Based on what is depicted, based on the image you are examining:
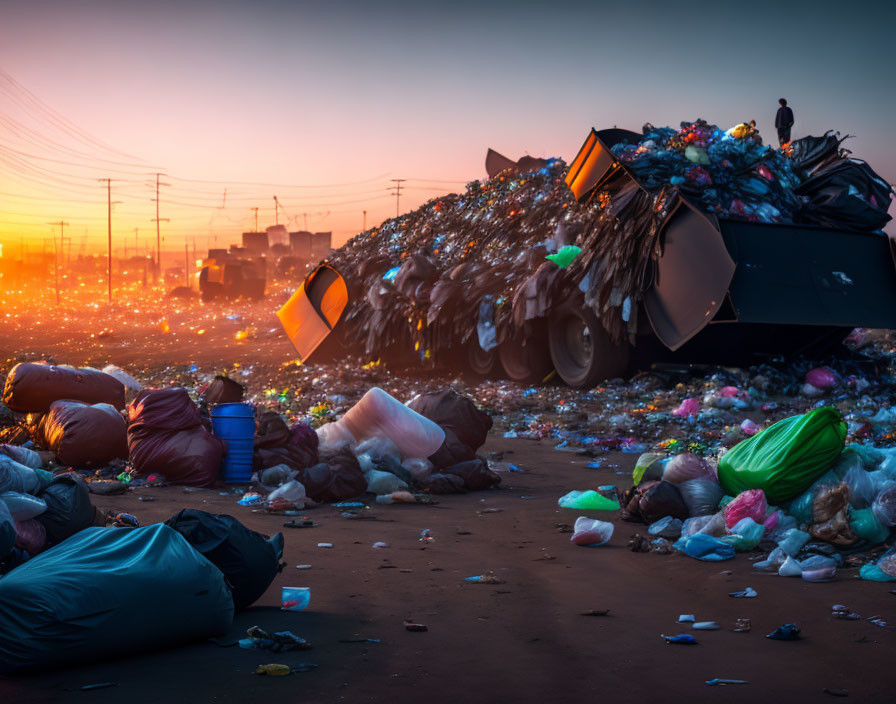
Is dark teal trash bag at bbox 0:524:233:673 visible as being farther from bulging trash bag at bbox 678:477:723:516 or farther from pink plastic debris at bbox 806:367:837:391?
pink plastic debris at bbox 806:367:837:391

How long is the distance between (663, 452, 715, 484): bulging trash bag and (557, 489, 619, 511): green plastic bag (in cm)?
56

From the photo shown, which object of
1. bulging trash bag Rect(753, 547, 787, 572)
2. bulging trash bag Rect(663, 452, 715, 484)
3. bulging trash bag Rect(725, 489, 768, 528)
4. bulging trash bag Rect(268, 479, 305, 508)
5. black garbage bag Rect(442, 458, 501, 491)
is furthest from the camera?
black garbage bag Rect(442, 458, 501, 491)

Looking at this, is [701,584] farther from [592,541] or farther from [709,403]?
[709,403]

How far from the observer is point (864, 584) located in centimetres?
393

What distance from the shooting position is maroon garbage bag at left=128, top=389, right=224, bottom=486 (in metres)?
6.31

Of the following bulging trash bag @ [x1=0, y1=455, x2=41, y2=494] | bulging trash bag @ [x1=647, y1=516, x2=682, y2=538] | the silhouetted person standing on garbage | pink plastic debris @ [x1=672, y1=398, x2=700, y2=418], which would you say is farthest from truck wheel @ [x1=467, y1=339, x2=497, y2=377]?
bulging trash bag @ [x1=0, y1=455, x2=41, y2=494]

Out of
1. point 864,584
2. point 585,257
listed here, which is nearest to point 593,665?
point 864,584

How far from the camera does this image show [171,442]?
635 cm

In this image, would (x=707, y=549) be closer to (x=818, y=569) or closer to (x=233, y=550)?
(x=818, y=569)

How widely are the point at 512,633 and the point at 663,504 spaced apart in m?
2.13

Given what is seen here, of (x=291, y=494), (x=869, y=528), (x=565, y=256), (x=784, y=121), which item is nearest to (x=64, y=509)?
(x=291, y=494)

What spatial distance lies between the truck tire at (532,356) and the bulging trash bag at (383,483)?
5.99 metres

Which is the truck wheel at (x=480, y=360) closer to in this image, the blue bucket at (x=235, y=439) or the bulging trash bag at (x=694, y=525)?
the blue bucket at (x=235, y=439)

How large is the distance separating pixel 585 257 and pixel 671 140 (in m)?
1.96
